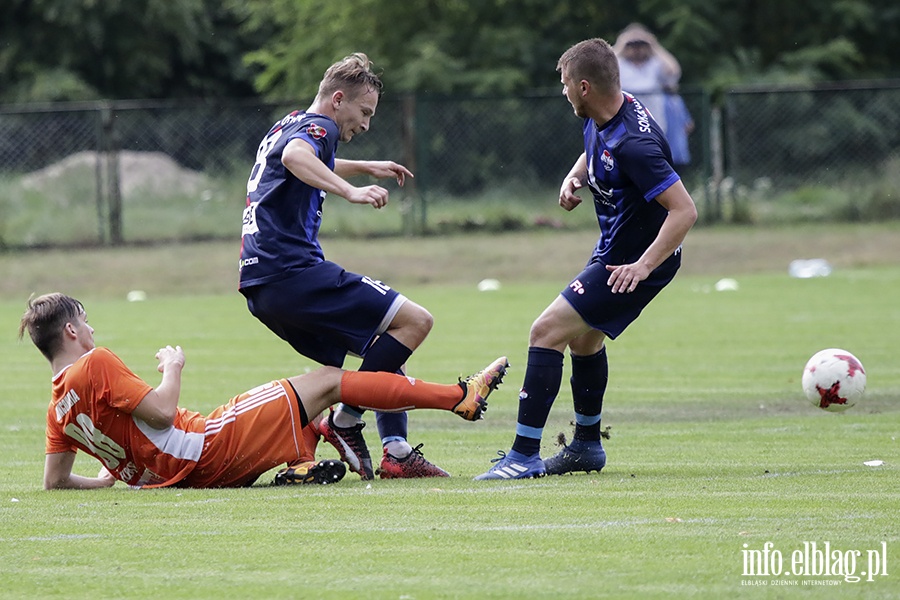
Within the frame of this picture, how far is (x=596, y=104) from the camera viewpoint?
6793 mm

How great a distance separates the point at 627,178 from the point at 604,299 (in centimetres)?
59

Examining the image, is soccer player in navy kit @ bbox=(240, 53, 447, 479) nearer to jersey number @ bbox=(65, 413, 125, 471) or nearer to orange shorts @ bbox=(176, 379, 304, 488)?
orange shorts @ bbox=(176, 379, 304, 488)

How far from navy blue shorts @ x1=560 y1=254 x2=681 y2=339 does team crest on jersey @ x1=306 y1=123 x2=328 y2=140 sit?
137 centimetres

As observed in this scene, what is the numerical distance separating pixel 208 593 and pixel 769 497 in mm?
2624

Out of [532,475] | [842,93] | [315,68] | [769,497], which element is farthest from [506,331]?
[315,68]

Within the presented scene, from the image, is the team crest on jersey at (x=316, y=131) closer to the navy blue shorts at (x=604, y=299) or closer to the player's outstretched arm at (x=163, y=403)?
the player's outstretched arm at (x=163, y=403)

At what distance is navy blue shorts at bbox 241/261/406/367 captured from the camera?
670 cm

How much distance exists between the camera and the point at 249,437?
6.57 metres

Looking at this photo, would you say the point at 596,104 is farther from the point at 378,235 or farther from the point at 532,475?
the point at 378,235

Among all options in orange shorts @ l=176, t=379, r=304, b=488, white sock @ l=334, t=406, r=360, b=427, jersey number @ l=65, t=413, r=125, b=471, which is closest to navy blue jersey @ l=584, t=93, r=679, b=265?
white sock @ l=334, t=406, r=360, b=427

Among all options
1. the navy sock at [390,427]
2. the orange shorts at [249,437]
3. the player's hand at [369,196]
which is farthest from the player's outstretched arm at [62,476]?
the player's hand at [369,196]

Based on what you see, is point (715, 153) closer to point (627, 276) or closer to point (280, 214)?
point (627, 276)

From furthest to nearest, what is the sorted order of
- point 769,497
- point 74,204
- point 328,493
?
point 74,204
point 328,493
point 769,497

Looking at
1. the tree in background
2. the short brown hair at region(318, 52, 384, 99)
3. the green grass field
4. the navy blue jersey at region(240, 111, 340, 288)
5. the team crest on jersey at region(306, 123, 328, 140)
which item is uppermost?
the tree in background
